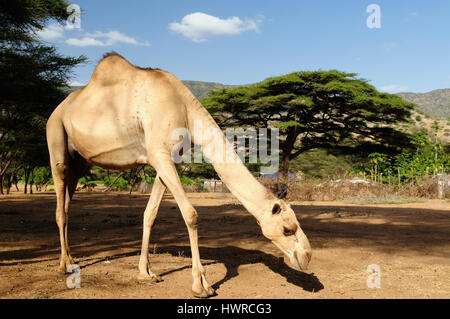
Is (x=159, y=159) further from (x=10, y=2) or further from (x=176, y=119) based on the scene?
(x=10, y=2)

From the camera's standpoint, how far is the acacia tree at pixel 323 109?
30.0 metres

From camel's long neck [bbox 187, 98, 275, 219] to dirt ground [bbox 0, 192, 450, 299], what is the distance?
102cm

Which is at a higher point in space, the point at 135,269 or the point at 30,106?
the point at 30,106

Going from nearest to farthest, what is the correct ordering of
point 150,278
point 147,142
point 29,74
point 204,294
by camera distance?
point 204,294 < point 147,142 < point 150,278 < point 29,74

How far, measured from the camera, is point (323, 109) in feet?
106

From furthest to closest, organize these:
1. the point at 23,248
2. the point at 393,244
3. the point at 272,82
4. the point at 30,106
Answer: the point at 272,82, the point at 30,106, the point at 393,244, the point at 23,248

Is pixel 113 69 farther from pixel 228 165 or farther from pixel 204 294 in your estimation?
pixel 204 294

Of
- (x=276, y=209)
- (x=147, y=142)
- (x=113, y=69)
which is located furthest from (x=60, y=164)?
(x=276, y=209)

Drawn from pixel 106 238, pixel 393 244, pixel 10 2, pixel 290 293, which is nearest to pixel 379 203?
pixel 393 244

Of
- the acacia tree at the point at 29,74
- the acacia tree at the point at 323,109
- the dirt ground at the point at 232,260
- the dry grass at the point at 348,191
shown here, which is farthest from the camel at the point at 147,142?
the acacia tree at the point at 323,109

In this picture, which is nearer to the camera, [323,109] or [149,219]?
[149,219]

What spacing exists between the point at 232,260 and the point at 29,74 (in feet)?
55.3

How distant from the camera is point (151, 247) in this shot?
713 cm

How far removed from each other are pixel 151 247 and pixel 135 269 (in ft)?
5.67
